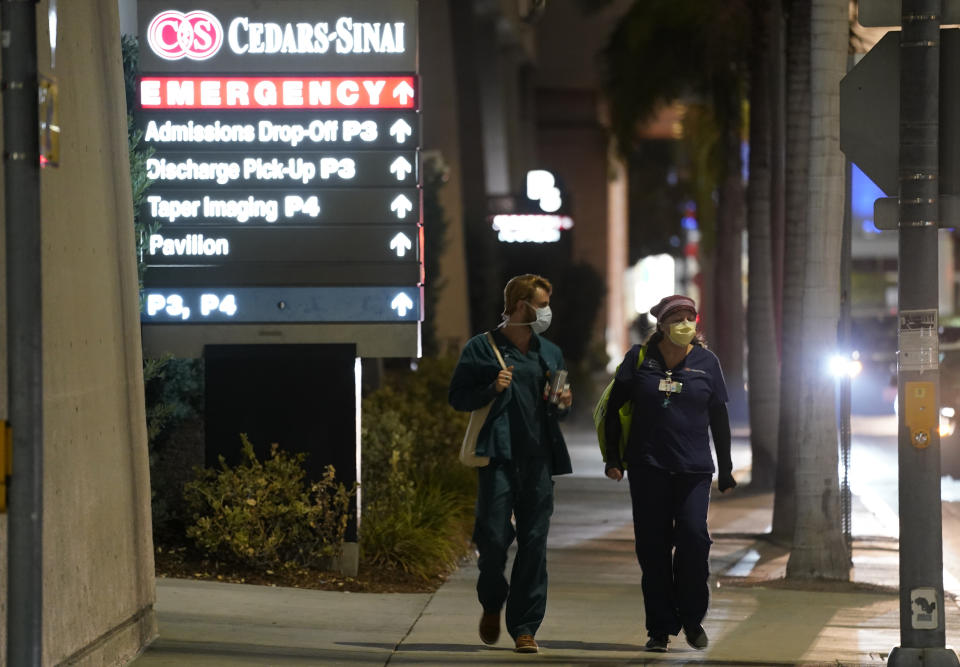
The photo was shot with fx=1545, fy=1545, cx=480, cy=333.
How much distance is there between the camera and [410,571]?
10.3m

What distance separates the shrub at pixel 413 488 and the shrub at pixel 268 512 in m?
Answer: 0.51

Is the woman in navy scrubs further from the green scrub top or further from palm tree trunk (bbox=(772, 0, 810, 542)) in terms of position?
palm tree trunk (bbox=(772, 0, 810, 542))

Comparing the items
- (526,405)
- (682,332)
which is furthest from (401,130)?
(682,332)

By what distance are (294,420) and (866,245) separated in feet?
148

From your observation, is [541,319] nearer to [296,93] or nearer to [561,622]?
[561,622]

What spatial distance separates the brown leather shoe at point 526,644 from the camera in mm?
7895

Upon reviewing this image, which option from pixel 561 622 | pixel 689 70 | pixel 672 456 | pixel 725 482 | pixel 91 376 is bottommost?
pixel 561 622

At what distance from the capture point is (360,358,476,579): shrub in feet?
34.3

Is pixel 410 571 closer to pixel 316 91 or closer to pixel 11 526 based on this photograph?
pixel 316 91

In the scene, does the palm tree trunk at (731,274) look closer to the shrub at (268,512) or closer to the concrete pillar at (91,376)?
the shrub at (268,512)

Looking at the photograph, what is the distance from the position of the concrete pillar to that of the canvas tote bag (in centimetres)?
168

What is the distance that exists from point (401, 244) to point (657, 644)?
131 inches

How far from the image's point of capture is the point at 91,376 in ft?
23.6

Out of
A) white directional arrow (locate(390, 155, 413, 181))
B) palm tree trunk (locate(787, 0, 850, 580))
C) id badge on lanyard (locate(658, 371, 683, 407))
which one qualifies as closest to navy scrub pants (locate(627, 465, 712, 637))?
id badge on lanyard (locate(658, 371, 683, 407))
